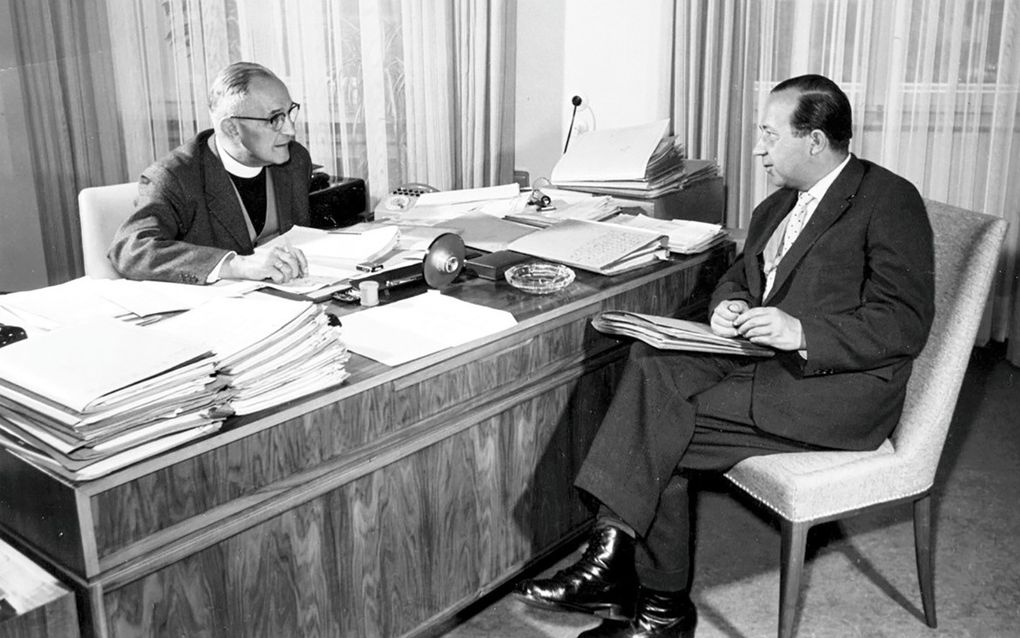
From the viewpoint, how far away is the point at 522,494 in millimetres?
2043

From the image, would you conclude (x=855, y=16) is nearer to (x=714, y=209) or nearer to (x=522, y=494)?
(x=714, y=209)

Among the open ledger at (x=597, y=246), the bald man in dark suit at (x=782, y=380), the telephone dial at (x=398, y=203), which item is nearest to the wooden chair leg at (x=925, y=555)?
the bald man in dark suit at (x=782, y=380)

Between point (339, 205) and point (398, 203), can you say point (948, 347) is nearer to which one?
point (398, 203)

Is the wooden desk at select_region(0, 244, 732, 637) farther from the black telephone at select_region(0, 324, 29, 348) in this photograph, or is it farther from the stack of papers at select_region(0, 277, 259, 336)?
the stack of papers at select_region(0, 277, 259, 336)

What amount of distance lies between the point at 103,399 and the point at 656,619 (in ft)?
3.99

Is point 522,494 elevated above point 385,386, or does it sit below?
below

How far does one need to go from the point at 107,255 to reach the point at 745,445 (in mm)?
1502

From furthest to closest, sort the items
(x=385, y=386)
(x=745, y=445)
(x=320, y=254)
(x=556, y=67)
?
(x=556, y=67) → (x=320, y=254) → (x=745, y=445) → (x=385, y=386)

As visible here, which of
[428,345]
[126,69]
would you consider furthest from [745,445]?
[126,69]

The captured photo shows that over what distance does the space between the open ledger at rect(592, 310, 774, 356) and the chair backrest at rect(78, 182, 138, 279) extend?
4.19ft

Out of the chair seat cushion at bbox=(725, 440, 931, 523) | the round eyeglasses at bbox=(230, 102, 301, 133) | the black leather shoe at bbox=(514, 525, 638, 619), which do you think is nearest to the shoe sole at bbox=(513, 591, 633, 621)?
the black leather shoe at bbox=(514, 525, 638, 619)

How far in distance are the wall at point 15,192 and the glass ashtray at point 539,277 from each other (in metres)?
2.53

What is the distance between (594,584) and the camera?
6.75 feet

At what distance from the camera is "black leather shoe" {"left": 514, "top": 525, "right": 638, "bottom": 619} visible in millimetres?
2059
